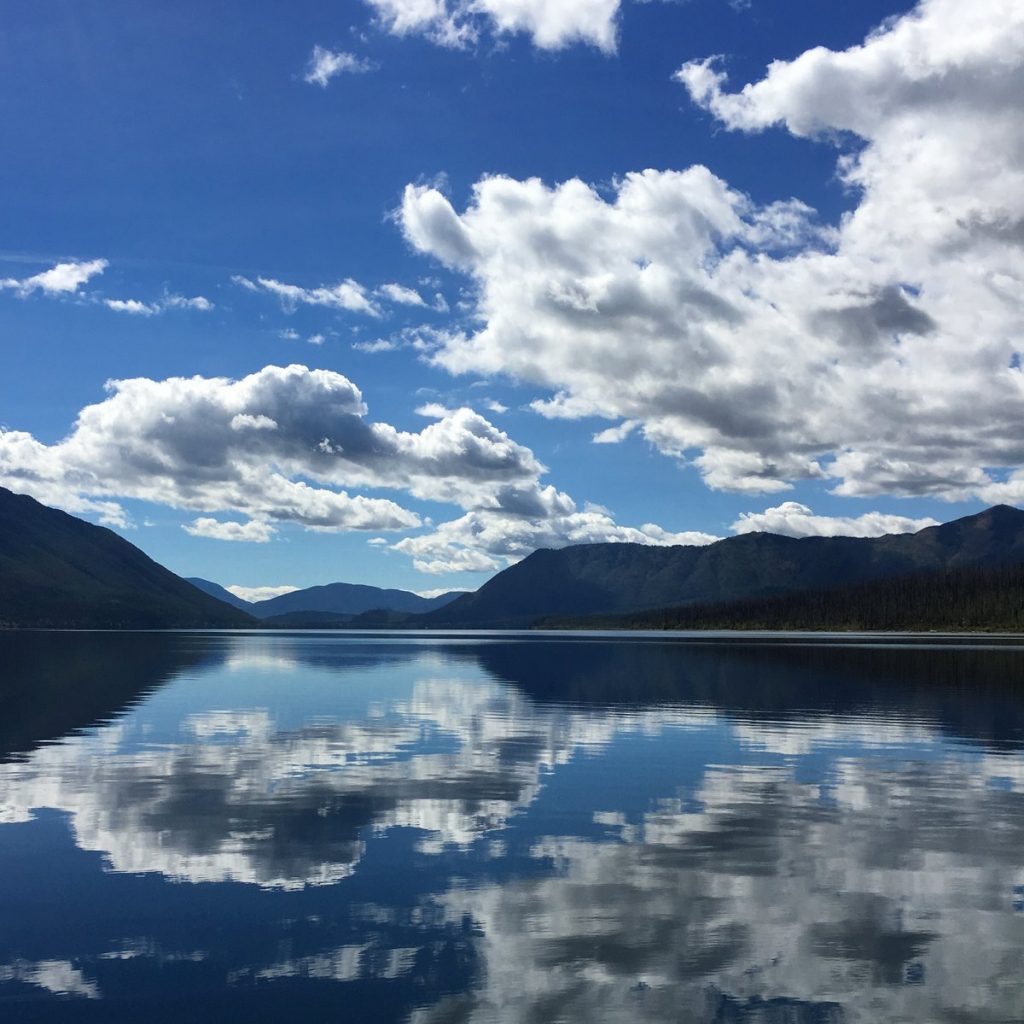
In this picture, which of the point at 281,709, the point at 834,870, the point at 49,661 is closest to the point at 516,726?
the point at 281,709

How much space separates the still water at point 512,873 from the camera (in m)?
17.3

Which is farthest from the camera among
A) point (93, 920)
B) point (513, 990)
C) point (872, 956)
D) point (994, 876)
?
point (994, 876)

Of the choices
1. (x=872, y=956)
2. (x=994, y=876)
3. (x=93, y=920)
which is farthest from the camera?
(x=994, y=876)

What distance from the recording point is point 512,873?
990 inches

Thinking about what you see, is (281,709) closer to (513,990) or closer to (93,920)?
(93,920)

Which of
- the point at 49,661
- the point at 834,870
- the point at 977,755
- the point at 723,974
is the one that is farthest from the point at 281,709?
the point at 49,661

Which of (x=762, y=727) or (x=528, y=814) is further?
(x=762, y=727)

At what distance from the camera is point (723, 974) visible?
59.7ft

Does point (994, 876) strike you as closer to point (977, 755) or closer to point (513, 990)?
point (513, 990)

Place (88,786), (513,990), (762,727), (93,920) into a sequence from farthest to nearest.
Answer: (762,727) → (88,786) → (93,920) → (513,990)

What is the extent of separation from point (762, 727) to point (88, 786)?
3898 centimetres

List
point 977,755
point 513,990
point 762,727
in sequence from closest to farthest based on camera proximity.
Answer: point 513,990 < point 977,755 < point 762,727

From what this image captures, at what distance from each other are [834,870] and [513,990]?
1204cm

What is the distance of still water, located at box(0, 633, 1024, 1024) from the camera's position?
1730 cm
